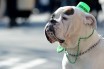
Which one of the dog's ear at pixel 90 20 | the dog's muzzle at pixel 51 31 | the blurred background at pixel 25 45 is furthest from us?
the blurred background at pixel 25 45

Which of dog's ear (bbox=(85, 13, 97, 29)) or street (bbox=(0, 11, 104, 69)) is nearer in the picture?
dog's ear (bbox=(85, 13, 97, 29))

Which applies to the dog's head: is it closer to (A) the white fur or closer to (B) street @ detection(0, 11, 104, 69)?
(A) the white fur

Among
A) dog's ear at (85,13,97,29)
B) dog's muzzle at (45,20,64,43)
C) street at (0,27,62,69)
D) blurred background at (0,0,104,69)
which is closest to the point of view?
dog's muzzle at (45,20,64,43)

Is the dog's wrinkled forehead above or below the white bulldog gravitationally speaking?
above

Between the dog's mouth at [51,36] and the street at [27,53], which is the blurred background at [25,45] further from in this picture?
the dog's mouth at [51,36]

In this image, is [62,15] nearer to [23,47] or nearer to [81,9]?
[81,9]

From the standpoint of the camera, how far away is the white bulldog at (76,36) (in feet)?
15.3

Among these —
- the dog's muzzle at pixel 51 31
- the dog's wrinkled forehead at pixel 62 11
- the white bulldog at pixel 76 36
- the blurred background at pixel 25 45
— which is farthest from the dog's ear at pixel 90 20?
the blurred background at pixel 25 45

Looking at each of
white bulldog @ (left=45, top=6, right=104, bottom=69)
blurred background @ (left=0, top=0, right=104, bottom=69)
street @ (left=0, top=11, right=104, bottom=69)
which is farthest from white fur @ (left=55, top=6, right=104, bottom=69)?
blurred background @ (left=0, top=0, right=104, bottom=69)

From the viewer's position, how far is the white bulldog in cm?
466

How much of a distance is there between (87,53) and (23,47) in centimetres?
973

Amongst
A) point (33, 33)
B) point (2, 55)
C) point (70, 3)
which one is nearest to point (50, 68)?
point (2, 55)

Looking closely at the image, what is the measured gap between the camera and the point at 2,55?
42.8 feet

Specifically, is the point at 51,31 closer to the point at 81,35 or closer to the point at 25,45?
the point at 81,35
